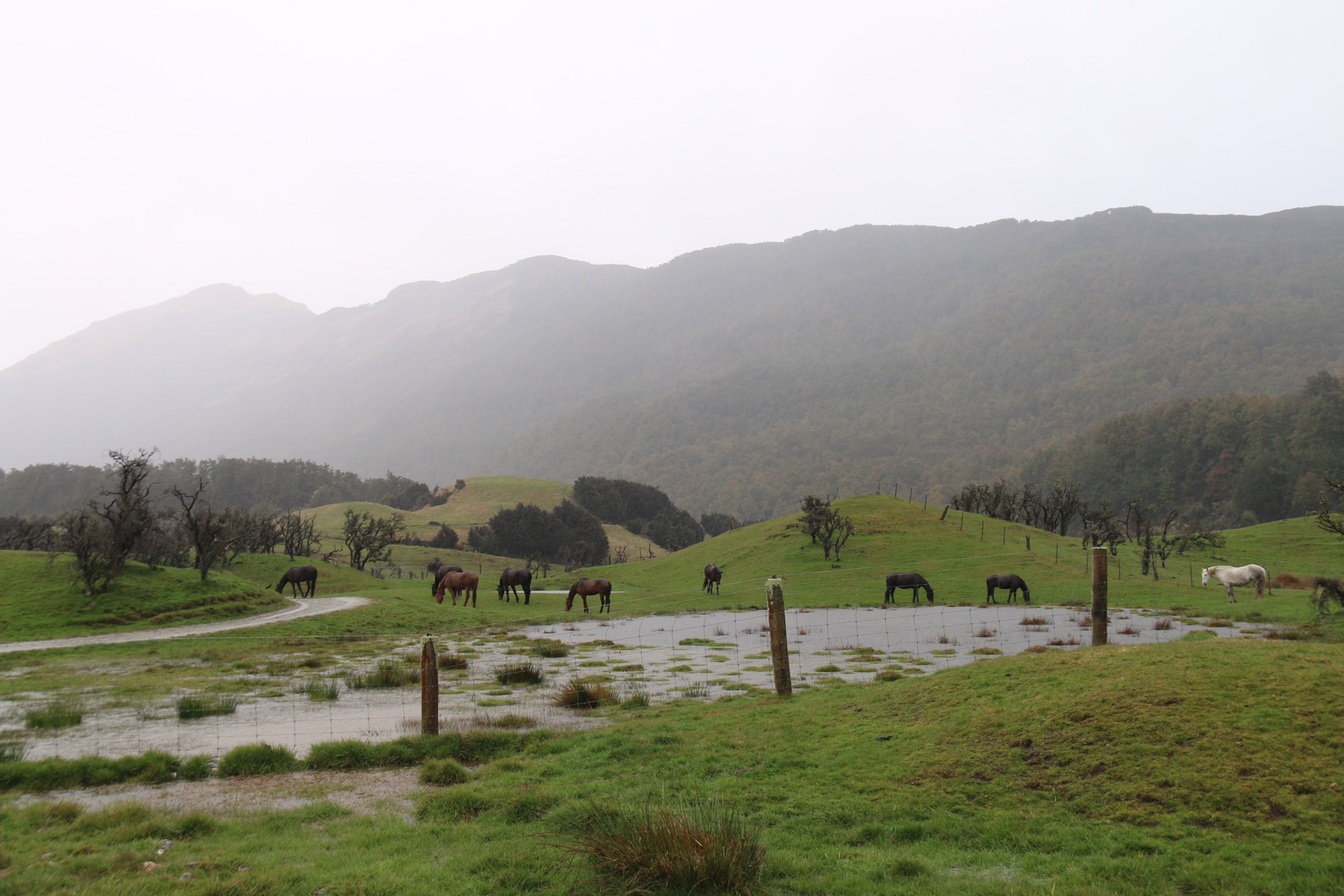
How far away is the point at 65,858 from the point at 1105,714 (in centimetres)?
1020

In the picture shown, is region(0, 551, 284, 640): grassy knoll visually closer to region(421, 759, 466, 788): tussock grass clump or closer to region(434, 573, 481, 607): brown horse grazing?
region(434, 573, 481, 607): brown horse grazing

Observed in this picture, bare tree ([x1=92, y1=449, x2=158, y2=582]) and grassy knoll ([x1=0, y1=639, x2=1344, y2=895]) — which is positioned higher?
bare tree ([x1=92, y1=449, x2=158, y2=582])

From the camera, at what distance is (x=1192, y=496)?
10619cm

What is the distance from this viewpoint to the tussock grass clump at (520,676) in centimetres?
1638

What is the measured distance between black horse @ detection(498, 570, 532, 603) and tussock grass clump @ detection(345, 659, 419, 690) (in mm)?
25557

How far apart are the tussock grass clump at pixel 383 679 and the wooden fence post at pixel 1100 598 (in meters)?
14.2

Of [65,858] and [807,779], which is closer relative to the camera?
[65,858]

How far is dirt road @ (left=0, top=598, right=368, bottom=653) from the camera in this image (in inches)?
934

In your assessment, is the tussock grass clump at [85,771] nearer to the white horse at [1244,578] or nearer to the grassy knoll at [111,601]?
the grassy knoll at [111,601]

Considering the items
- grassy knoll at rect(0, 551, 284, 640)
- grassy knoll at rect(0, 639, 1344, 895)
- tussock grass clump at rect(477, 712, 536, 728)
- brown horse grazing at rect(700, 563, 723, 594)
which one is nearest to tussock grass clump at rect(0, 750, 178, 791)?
grassy knoll at rect(0, 639, 1344, 895)

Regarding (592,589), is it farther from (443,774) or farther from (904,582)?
(443,774)

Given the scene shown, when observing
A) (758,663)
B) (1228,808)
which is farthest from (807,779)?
(758,663)

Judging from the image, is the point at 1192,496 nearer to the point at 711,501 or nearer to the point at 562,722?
the point at 711,501

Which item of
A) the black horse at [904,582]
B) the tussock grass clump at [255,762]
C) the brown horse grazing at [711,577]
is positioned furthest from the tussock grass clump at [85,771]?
the brown horse grazing at [711,577]
